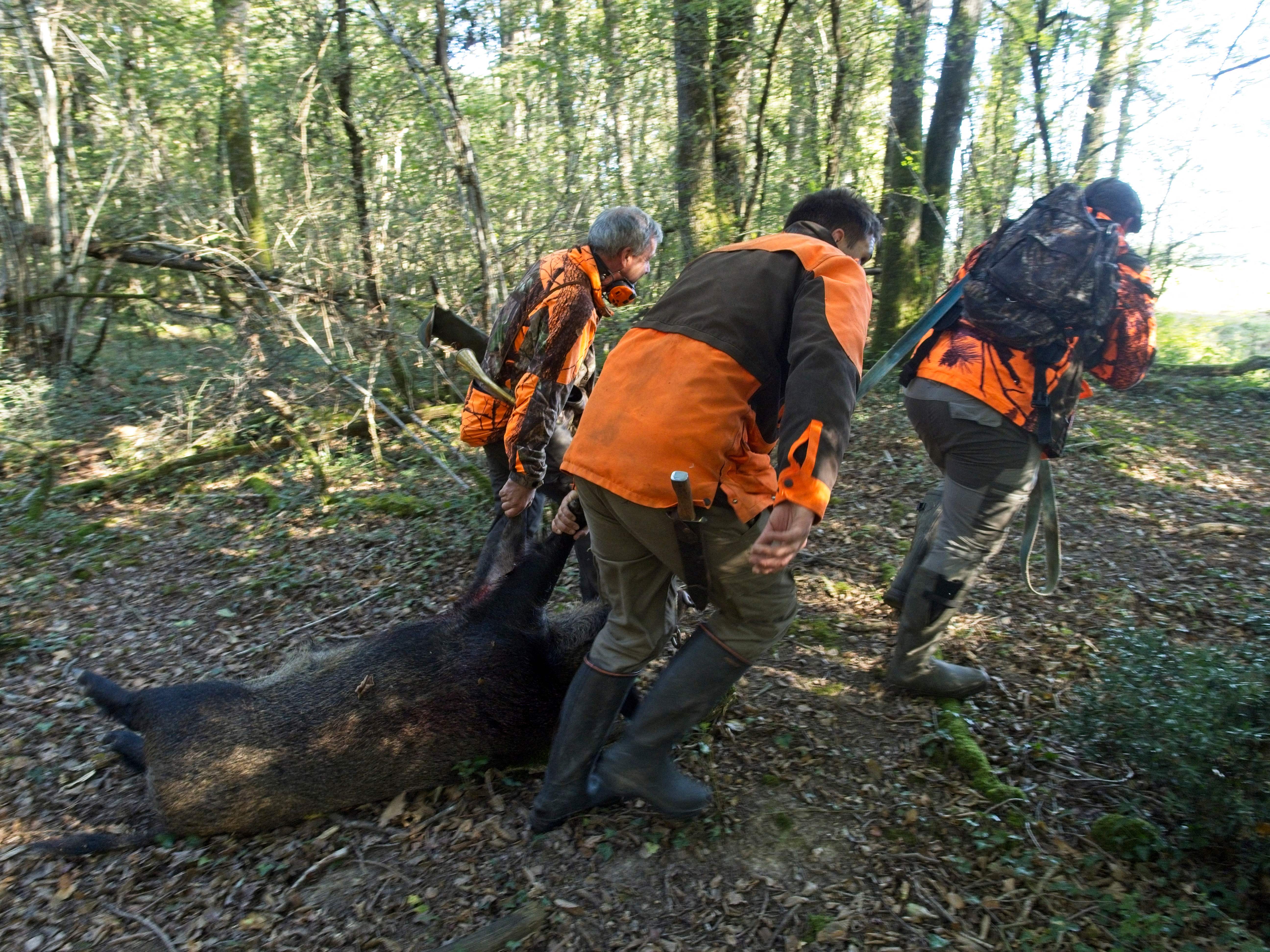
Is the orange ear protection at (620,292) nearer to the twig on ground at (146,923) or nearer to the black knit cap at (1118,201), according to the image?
the black knit cap at (1118,201)

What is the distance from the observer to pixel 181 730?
10.2 feet

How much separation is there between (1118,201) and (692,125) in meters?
4.38

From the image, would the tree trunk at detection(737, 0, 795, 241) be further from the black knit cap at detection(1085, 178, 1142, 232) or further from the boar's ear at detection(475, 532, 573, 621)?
the boar's ear at detection(475, 532, 573, 621)

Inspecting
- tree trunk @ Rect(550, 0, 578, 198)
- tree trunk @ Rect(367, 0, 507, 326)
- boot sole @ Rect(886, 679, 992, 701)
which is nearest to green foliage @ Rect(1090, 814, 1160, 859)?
boot sole @ Rect(886, 679, 992, 701)

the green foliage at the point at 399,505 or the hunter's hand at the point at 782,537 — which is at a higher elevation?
the hunter's hand at the point at 782,537

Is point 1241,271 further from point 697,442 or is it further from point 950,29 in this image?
point 697,442

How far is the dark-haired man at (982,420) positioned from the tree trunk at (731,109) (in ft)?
13.4

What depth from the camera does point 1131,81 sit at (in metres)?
7.52

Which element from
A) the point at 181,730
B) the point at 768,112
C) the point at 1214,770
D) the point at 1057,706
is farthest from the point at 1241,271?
the point at 181,730

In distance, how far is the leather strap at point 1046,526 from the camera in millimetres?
3578

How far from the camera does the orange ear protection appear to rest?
3.59 metres

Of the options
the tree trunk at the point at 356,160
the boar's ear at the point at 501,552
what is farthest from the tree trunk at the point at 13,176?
the boar's ear at the point at 501,552

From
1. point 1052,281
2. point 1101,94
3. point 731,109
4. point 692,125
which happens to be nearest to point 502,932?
point 1052,281

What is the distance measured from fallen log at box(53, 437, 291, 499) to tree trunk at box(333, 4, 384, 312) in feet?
5.28
